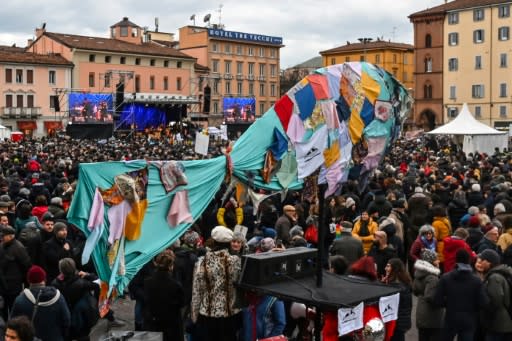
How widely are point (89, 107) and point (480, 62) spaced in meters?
36.5

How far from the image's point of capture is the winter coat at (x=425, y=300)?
7219mm

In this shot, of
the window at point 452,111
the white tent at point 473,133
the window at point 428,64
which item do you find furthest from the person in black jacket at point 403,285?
the window at point 428,64

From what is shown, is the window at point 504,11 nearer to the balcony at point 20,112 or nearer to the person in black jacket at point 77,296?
the balcony at point 20,112

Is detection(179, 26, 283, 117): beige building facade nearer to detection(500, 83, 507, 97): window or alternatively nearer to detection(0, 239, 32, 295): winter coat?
detection(500, 83, 507, 97): window

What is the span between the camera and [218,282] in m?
6.73

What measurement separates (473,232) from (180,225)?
3.72 m

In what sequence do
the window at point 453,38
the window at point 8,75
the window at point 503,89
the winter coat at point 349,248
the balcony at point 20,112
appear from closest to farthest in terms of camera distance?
the winter coat at point 349,248
the balcony at point 20,112
the window at point 8,75
the window at point 503,89
the window at point 453,38

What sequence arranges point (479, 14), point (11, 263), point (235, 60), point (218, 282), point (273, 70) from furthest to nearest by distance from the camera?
point (273, 70), point (235, 60), point (479, 14), point (11, 263), point (218, 282)

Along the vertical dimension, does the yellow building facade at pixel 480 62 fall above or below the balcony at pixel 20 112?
above

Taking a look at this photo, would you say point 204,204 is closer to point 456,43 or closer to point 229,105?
point 229,105

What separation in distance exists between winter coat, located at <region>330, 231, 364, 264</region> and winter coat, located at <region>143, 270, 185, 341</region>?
2294 mm

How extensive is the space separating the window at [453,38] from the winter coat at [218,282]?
209 feet

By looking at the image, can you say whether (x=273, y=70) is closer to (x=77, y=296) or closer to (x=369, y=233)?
(x=369, y=233)

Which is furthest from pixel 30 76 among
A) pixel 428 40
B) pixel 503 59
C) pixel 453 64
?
pixel 503 59
